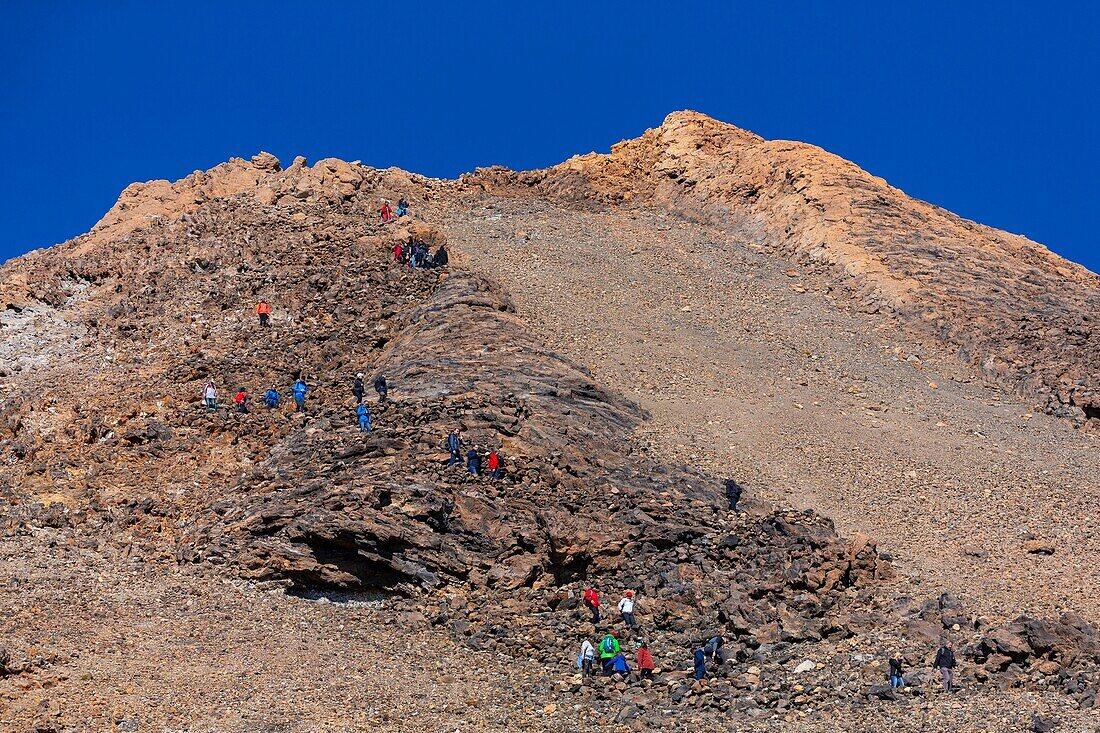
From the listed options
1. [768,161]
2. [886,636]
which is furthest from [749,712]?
[768,161]

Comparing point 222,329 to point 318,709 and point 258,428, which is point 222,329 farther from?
point 318,709

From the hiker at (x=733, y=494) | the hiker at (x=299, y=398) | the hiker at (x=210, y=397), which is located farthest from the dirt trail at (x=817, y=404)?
the hiker at (x=210, y=397)

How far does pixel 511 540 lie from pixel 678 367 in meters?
9.83

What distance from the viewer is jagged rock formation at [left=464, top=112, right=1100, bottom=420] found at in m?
40.5

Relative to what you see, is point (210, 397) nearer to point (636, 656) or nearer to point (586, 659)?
point (586, 659)

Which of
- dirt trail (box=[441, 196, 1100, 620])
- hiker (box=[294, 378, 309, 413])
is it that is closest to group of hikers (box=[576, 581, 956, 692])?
dirt trail (box=[441, 196, 1100, 620])

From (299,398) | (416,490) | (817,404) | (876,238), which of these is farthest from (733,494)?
(876,238)

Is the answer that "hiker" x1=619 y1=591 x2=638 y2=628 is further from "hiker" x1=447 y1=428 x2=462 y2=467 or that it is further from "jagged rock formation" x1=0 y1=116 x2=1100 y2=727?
"hiker" x1=447 y1=428 x2=462 y2=467

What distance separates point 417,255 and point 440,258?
0.72 m

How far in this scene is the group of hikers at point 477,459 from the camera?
96.8 ft

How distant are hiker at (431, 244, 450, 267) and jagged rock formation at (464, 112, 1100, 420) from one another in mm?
12842

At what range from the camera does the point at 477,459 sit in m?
29.7

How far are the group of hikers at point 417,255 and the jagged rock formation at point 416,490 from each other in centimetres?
56

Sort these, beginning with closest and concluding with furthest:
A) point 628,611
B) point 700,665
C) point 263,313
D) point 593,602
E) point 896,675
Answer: point 896,675, point 700,665, point 628,611, point 593,602, point 263,313
